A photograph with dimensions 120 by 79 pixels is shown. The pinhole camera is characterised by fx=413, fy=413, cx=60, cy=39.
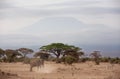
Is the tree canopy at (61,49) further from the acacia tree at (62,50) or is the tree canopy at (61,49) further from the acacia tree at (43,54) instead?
the acacia tree at (43,54)

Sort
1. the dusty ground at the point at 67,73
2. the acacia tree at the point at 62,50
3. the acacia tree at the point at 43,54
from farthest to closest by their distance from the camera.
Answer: the acacia tree at the point at 43,54 < the acacia tree at the point at 62,50 < the dusty ground at the point at 67,73

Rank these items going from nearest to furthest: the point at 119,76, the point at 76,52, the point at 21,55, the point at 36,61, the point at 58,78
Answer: the point at 119,76
the point at 58,78
the point at 36,61
the point at 76,52
the point at 21,55

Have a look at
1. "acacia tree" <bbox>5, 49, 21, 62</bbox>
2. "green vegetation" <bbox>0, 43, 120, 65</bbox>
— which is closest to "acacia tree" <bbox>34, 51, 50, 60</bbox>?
"green vegetation" <bbox>0, 43, 120, 65</bbox>

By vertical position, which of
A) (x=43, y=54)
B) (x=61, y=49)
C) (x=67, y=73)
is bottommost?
(x=67, y=73)

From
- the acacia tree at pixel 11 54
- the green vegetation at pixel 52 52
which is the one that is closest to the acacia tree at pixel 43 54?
the green vegetation at pixel 52 52

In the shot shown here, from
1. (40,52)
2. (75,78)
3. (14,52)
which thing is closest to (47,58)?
(40,52)

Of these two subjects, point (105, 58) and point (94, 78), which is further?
point (105, 58)

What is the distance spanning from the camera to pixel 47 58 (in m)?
30.4

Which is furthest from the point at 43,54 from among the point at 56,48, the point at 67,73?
the point at 67,73

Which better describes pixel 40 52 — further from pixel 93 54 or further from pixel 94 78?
pixel 94 78

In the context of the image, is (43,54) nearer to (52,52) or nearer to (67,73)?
(52,52)

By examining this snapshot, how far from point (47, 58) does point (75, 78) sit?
16260 mm

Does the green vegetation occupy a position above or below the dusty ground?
above

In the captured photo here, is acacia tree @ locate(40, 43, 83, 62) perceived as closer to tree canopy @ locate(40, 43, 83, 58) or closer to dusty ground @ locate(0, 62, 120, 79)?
tree canopy @ locate(40, 43, 83, 58)
